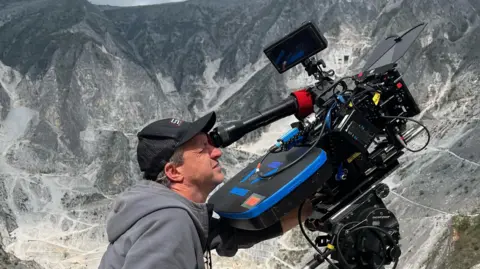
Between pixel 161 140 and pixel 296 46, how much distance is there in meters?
1.38

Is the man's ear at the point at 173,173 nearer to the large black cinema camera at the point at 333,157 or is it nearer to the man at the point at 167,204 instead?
the man at the point at 167,204

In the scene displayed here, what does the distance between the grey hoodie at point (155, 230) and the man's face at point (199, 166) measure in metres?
0.14

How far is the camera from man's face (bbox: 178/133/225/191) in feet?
9.74

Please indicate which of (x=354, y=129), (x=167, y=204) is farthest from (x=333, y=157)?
(x=167, y=204)

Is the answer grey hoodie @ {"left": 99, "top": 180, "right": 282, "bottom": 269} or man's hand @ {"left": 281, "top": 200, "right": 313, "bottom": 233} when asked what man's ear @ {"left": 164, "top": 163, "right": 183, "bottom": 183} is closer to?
grey hoodie @ {"left": 99, "top": 180, "right": 282, "bottom": 269}

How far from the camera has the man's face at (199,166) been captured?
2.97 metres

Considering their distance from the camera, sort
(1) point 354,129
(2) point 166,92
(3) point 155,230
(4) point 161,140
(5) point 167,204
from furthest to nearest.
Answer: (2) point 166,92 < (1) point 354,129 < (4) point 161,140 < (5) point 167,204 < (3) point 155,230

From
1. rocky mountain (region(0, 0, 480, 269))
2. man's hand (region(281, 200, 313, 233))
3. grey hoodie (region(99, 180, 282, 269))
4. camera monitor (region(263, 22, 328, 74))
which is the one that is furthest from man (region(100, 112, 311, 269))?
rocky mountain (region(0, 0, 480, 269))

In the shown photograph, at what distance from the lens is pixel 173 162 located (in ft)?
9.71

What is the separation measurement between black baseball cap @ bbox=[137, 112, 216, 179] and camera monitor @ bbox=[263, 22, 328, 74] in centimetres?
100

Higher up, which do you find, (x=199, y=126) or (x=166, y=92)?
(x=199, y=126)

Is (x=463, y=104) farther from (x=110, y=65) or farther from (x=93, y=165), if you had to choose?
(x=110, y=65)

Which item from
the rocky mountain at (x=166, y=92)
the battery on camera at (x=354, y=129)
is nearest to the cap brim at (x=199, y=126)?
the battery on camera at (x=354, y=129)

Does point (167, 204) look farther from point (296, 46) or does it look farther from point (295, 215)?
point (296, 46)
